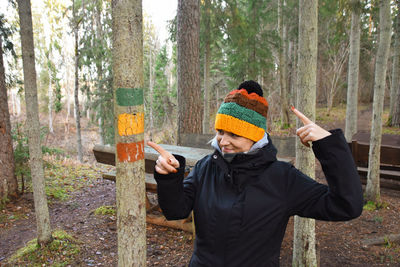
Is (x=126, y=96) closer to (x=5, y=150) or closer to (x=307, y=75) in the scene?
(x=307, y=75)

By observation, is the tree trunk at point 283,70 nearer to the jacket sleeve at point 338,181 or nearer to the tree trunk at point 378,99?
the tree trunk at point 378,99

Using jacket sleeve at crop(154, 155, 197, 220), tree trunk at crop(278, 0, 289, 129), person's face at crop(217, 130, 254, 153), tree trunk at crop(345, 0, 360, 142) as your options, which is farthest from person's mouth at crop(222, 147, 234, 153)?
tree trunk at crop(278, 0, 289, 129)

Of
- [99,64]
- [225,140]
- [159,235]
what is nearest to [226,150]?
[225,140]

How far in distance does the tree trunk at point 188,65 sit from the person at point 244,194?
5721 mm

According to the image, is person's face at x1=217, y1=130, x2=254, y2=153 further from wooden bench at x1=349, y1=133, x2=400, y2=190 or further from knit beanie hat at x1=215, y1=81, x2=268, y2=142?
wooden bench at x1=349, y1=133, x2=400, y2=190

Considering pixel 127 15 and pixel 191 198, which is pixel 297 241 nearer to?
pixel 191 198

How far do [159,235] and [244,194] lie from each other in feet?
12.5

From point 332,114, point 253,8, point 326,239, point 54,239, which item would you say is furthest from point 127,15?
point 332,114

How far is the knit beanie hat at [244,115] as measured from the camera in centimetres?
168

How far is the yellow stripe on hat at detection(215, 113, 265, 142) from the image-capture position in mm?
1676

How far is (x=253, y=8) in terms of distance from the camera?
531 inches

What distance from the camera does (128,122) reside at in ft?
5.64

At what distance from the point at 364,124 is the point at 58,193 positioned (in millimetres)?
18737

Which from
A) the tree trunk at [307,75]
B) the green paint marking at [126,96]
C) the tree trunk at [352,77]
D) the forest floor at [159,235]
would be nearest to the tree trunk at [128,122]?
the green paint marking at [126,96]
